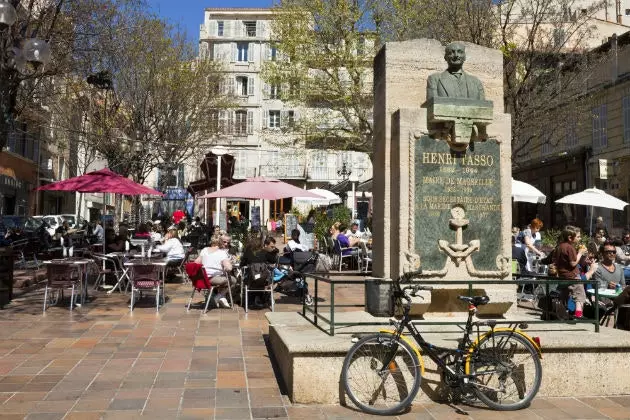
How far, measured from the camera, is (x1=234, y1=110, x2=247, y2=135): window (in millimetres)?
46312

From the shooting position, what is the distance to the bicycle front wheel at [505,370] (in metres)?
4.83

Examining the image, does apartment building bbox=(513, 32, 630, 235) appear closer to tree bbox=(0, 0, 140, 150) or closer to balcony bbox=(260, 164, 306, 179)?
tree bbox=(0, 0, 140, 150)

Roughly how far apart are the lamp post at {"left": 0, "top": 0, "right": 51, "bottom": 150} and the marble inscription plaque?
7071mm

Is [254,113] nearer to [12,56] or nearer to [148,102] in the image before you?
[148,102]

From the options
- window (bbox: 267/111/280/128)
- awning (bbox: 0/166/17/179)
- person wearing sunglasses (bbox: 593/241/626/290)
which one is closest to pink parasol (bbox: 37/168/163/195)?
person wearing sunglasses (bbox: 593/241/626/290)

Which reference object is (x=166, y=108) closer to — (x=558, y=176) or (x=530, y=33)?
(x=530, y=33)

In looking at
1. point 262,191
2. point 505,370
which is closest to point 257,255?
point 262,191

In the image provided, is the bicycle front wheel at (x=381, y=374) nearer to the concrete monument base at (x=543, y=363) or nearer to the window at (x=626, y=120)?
the concrete monument base at (x=543, y=363)

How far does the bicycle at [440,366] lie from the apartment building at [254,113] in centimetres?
3900

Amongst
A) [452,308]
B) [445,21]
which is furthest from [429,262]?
[445,21]

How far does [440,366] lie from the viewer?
193 inches

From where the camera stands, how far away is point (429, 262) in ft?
20.2

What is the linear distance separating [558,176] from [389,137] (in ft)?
79.6

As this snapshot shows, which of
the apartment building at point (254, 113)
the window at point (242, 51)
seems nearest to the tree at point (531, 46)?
the apartment building at point (254, 113)
